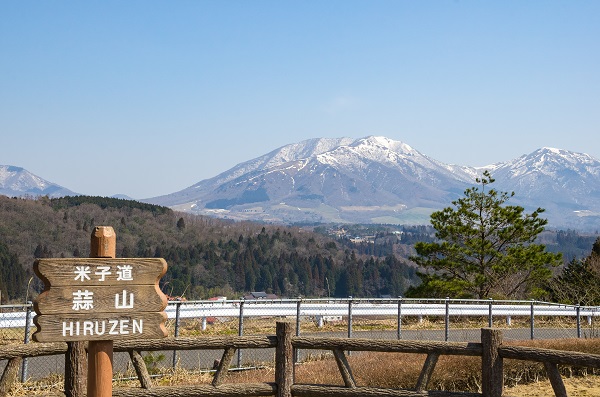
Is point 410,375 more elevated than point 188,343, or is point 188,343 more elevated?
point 188,343

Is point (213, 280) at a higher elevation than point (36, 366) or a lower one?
lower

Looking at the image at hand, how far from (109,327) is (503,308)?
65.8ft

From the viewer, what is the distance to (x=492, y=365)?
27.4 ft

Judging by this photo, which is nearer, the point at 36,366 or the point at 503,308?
the point at 36,366

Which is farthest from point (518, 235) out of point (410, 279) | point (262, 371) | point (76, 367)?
point (410, 279)

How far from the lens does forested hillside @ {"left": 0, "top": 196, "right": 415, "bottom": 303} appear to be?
136000mm

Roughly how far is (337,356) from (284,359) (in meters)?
0.61

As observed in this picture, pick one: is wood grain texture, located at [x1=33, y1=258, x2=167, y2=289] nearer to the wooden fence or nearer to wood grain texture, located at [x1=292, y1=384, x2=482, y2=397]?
the wooden fence

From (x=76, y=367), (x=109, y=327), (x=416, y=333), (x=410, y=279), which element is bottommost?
(x=410, y=279)

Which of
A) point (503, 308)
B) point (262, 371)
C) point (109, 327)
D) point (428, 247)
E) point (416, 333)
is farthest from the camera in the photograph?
point (428, 247)

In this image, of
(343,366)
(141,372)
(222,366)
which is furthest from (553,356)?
(141,372)

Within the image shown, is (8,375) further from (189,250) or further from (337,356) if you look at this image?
(189,250)

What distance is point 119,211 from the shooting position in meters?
169

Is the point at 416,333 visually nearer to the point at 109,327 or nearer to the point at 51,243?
the point at 109,327
